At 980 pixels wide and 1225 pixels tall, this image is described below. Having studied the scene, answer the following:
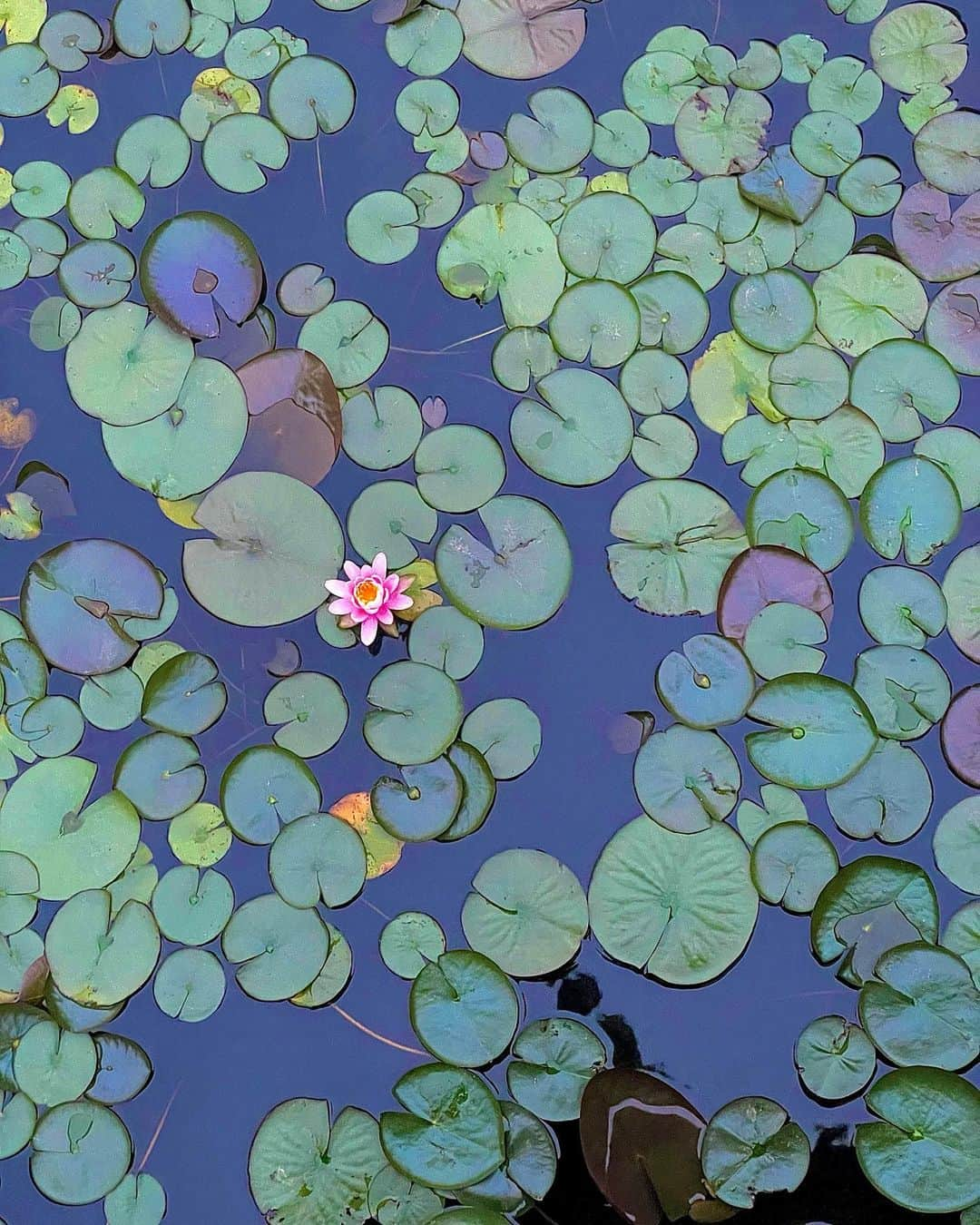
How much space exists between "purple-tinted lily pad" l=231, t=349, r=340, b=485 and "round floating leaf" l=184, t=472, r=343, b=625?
0.27ft

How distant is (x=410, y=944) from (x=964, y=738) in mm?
1621

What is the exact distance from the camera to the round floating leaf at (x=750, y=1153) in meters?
2.27

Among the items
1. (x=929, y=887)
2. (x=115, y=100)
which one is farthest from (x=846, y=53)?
(x=929, y=887)

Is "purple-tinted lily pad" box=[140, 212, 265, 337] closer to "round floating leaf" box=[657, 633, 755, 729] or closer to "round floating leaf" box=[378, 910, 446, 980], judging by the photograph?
"round floating leaf" box=[657, 633, 755, 729]

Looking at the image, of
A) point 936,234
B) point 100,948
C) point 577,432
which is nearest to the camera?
point 100,948

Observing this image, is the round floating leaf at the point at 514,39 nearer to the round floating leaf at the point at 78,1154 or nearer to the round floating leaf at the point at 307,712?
the round floating leaf at the point at 307,712

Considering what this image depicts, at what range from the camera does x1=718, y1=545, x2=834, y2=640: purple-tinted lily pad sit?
251 cm

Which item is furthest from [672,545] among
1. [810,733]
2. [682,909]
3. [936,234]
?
[936,234]

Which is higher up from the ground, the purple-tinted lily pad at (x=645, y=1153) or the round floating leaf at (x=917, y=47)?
the round floating leaf at (x=917, y=47)

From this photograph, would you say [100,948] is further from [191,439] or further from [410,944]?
[191,439]

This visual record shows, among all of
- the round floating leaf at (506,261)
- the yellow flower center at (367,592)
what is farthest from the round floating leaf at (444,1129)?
the round floating leaf at (506,261)

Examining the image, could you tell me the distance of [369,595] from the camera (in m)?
2.47

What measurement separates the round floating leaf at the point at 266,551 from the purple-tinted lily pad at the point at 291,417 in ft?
0.27

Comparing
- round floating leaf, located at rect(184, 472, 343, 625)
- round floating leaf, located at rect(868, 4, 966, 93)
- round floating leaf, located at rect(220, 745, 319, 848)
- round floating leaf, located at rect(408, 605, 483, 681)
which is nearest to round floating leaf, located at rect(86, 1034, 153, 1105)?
round floating leaf, located at rect(220, 745, 319, 848)
